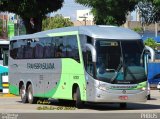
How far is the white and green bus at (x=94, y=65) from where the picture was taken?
22.3m

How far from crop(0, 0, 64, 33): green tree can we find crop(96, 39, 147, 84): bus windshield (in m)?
16.0

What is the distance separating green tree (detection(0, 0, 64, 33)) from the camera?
38.0 m

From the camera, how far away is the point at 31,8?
38.1 meters

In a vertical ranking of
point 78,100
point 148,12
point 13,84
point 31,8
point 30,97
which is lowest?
point 30,97

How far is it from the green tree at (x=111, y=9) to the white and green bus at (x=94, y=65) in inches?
432

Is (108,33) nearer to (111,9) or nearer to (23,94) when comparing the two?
(23,94)

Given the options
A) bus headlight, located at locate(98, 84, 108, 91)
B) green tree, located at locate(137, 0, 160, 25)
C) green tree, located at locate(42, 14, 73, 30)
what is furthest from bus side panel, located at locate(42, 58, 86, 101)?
green tree, located at locate(42, 14, 73, 30)

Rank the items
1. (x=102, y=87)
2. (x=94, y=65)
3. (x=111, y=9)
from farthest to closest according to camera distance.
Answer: (x=111, y=9) < (x=94, y=65) < (x=102, y=87)

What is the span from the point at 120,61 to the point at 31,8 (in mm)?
16682

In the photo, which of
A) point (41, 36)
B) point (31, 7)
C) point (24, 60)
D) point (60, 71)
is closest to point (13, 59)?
point (24, 60)

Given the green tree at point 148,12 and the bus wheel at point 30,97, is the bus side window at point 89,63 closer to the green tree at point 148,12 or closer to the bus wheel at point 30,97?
the bus wheel at point 30,97

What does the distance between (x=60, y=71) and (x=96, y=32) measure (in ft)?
10.6

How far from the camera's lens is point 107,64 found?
73.3 feet

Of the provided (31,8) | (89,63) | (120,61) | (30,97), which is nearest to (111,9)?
(31,8)
